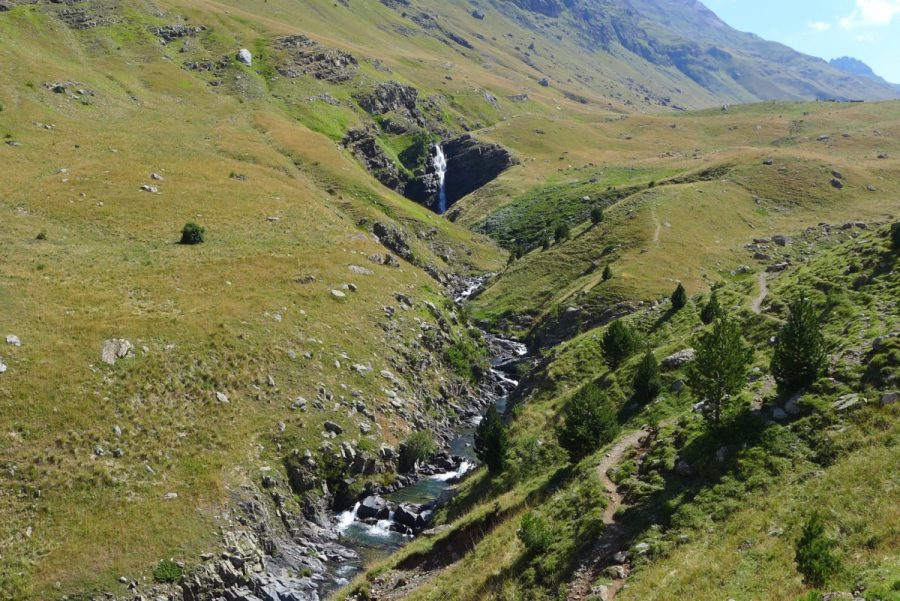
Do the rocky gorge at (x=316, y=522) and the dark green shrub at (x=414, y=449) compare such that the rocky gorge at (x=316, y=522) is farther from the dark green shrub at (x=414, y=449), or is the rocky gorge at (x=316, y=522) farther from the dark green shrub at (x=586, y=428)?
the dark green shrub at (x=586, y=428)

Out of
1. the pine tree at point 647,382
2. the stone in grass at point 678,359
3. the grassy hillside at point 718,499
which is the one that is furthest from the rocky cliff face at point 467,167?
the grassy hillside at point 718,499

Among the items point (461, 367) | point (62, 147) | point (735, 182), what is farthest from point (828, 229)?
point (62, 147)

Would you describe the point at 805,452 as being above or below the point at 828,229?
below

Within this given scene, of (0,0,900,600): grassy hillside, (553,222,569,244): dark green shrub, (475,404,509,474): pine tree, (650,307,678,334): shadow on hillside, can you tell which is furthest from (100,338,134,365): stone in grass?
(553,222,569,244): dark green shrub

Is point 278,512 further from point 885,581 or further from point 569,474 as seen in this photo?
point 885,581

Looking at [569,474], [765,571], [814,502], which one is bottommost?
[569,474]

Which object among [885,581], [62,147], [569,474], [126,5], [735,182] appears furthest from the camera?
[126,5]
